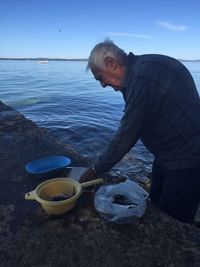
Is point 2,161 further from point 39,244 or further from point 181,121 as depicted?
point 181,121

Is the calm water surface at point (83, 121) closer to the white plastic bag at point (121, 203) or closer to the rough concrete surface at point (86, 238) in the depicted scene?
the white plastic bag at point (121, 203)

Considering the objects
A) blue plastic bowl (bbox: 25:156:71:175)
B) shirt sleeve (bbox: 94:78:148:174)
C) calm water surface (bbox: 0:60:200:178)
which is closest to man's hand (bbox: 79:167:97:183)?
Answer: shirt sleeve (bbox: 94:78:148:174)

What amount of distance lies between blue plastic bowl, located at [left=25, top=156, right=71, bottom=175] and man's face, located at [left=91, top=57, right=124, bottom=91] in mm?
1322

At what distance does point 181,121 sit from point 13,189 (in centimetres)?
219

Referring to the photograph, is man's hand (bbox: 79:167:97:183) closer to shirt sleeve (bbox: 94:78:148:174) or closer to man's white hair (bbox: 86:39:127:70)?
shirt sleeve (bbox: 94:78:148:174)

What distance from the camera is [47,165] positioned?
3801 millimetres

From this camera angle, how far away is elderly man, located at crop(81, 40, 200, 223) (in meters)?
2.57

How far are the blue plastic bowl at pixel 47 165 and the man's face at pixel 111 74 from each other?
4.34 ft

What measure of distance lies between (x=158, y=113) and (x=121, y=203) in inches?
40.0

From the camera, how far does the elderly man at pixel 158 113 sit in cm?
257

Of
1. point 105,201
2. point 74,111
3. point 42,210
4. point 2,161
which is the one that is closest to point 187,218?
point 105,201

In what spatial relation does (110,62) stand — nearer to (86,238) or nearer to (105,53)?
(105,53)

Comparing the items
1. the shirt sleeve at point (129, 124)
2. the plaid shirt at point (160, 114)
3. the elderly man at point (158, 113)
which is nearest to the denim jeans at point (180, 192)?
the elderly man at point (158, 113)

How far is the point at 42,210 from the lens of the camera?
3.04 metres
